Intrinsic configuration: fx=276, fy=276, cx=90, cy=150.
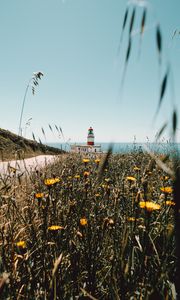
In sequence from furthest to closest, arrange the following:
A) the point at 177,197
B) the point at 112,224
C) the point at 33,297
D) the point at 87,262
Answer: the point at 112,224, the point at 87,262, the point at 33,297, the point at 177,197

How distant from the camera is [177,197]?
0.59m

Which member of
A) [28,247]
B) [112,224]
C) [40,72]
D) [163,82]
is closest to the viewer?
[163,82]

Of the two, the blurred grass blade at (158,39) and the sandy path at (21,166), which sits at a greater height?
the blurred grass blade at (158,39)

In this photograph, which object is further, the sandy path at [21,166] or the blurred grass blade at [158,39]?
the sandy path at [21,166]

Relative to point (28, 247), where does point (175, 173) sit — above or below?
above

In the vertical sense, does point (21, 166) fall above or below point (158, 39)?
below

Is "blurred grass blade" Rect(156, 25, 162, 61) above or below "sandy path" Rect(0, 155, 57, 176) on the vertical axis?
above

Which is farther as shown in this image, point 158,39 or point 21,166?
point 21,166

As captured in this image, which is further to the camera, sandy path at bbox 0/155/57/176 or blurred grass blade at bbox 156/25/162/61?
sandy path at bbox 0/155/57/176

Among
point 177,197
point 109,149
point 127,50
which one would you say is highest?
point 127,50

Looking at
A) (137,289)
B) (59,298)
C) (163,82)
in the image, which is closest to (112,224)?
(137,289)

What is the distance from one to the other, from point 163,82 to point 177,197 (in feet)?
1.00

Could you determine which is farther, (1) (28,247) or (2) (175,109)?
(1) (28,247)

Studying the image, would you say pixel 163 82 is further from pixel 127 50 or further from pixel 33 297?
pixel 33 297
